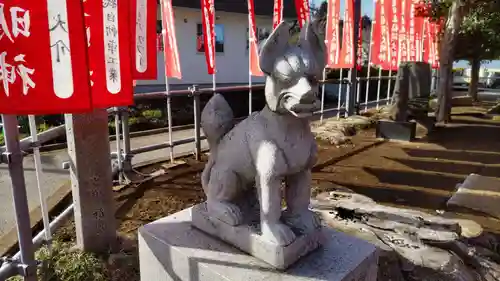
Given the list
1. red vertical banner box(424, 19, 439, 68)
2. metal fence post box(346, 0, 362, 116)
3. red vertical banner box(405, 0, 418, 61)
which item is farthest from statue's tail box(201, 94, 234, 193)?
red vertical banner box(424, 19, 439, 68)

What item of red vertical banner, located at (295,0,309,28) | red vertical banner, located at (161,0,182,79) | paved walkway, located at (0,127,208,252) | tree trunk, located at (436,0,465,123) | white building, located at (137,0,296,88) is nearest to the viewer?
paved walkway, located at (0,127,208,252)

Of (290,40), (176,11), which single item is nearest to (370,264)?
(290,40)

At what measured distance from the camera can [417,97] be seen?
8492 millimetres

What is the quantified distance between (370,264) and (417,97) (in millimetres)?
7353

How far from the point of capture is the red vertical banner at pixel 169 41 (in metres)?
5.28

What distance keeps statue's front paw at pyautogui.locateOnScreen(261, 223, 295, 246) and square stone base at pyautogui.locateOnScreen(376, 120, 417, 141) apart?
654cm

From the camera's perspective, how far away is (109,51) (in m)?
2.62

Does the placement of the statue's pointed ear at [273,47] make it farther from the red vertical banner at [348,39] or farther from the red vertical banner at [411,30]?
the red vertical banner at [411,30]

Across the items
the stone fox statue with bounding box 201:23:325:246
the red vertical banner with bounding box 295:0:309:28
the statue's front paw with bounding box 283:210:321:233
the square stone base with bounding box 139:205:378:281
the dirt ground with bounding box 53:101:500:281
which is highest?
the red vertical banner with bounding box 295:0:309:28

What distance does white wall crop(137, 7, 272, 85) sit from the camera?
45.2ft

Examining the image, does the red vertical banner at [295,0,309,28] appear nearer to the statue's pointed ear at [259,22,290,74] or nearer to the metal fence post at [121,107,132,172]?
the metal fence post at [121,107,132,172]

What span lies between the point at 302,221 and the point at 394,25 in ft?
27.0

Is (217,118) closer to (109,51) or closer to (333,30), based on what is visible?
(109,51)

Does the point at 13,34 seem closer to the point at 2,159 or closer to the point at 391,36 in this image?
the point at 2,159
